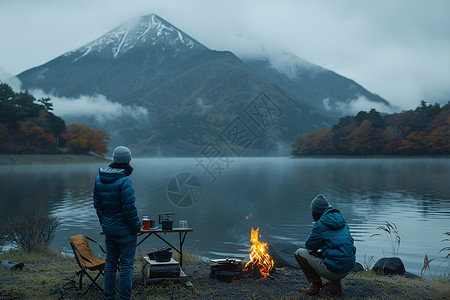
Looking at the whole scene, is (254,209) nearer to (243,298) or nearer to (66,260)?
(66,260)

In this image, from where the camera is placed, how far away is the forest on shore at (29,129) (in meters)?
93.7

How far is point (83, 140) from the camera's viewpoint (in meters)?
110

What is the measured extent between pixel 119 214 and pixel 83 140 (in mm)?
111717

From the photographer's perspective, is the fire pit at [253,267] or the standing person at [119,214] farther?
the fire pit at [253,267]

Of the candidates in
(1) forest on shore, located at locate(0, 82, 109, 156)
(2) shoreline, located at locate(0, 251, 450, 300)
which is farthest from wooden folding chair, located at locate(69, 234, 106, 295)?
(1) forest on shore, located at locate(0, 82, 109, 156)

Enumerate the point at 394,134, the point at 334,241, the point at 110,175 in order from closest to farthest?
the point at 110,175 → the point at 334,241 → the point at 394,134

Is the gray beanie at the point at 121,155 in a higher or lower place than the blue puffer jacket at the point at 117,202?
higher

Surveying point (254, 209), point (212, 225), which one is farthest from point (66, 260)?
point (254, 209)

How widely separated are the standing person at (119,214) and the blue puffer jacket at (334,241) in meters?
2.70

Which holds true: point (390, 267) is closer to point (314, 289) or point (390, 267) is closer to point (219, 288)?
point (314, 289)
